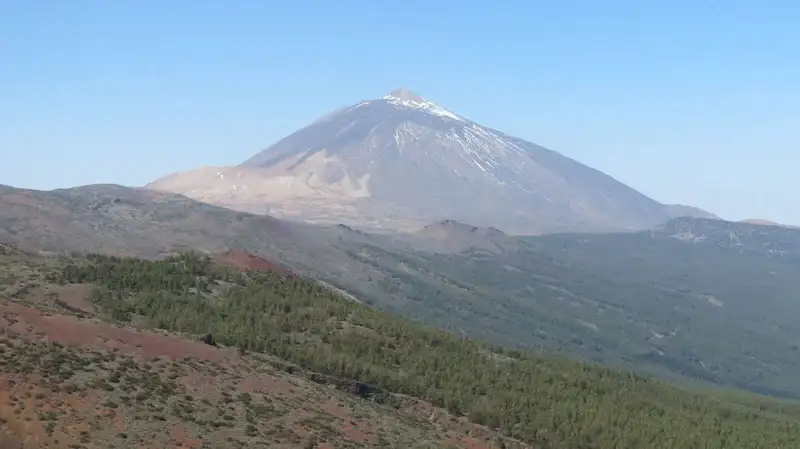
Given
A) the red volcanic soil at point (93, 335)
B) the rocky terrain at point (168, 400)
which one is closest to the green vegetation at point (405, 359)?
the rocky terrain at point (168, 400)

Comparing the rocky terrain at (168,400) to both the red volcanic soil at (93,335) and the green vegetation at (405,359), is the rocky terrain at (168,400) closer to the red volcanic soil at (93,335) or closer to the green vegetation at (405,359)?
the red volcanic soil at (93,335)

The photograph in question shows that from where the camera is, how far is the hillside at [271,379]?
1975 inches

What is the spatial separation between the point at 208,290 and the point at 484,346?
37.9 meters

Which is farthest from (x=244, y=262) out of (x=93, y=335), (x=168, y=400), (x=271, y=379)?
(x=168, y=400)

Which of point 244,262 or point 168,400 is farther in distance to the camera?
point 244,262

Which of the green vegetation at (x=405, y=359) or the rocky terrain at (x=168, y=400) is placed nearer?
the rocky terrain at (x=168, y=400)

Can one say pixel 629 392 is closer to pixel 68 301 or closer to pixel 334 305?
pixel 334 305

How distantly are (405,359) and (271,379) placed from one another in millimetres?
32791

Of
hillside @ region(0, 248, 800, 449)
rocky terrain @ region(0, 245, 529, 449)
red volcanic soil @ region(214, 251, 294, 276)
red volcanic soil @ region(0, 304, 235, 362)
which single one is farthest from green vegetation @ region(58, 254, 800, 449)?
red volcanic soil @ region(0, 304, 235, 362)

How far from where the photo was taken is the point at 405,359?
96938 millimetres

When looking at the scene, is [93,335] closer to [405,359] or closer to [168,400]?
[168,400]

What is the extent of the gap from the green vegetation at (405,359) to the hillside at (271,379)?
0.30 metres

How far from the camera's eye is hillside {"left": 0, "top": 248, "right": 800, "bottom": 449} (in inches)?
1975

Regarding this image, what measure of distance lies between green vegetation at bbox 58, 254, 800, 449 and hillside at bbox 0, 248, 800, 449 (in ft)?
0.99
